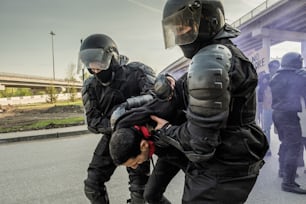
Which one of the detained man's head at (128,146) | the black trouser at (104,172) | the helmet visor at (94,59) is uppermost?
the helmet visor at (94,59)

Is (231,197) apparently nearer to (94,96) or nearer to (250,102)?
(250,102)

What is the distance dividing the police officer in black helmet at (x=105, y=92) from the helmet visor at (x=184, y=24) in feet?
3.15

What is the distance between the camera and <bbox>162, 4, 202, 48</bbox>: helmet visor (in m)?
1.16

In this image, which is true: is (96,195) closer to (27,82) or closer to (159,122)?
(159,122)

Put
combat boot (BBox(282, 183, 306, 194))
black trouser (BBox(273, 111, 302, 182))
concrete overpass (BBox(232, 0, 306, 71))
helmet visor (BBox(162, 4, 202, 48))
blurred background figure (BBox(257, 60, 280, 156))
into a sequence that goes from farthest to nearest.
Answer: concrete overpass (BBox(232, 0, 306, 71)) → blurred background figure (BBox(257, 60, 280, 156)) → black trouser (BBox(273, 111, 302, 182)) → combat boot (BBox(282, 183, 306, 194)) → helmet visor (BBox(162, 4, 202, 48))

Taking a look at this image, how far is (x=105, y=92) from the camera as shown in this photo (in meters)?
2.35

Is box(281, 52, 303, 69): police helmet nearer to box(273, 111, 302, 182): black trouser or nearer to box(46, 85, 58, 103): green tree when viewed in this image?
box(273, 111, 302, 182): black trouser

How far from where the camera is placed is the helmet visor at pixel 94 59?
2.18 meters

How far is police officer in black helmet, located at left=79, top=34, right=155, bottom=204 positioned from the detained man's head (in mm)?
907

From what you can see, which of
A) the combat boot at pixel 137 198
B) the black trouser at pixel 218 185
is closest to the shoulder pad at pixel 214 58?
the black trouser at pixel 218 185

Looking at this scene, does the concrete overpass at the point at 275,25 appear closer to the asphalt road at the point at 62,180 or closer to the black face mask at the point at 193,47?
the asphalt road at the point at 62,180

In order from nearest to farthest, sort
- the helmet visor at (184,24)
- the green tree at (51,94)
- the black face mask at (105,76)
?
the helmet visor at (184,24)
the black face mask at (105,76)
the green tree at (51,94)

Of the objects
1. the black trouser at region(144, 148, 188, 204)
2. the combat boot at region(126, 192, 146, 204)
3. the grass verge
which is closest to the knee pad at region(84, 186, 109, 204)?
the combat boot at region(126, 192, 146, 204)

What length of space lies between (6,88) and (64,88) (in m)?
1.71
